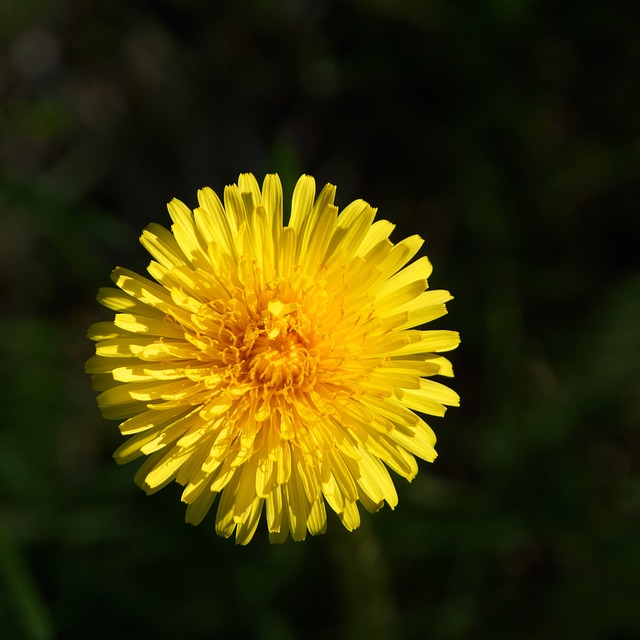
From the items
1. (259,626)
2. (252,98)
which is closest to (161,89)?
(252,98)

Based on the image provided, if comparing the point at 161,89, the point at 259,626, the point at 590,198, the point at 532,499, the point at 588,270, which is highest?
the point at 161,89

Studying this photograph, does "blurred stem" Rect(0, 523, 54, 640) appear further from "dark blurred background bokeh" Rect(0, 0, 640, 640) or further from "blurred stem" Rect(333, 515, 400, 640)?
"blurred stem" Rect(333, 515, 400, 640)

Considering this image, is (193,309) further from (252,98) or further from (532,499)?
(252,98)

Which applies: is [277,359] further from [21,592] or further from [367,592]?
[21,592]

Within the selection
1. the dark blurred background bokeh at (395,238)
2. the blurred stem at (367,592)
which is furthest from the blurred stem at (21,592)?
the blurred stem at (367,592)

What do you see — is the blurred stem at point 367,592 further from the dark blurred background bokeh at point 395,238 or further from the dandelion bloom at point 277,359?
the dandelion bloom at point 277,359

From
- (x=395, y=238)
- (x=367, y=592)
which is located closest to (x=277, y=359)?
(x=367, y=592)

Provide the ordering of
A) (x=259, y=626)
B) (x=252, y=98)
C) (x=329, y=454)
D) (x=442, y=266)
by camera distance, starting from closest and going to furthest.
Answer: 1. (x=329, y=454)
2. (x=259, y=626)
3. (x=442, y=266)
4. (x=252, y=98)
